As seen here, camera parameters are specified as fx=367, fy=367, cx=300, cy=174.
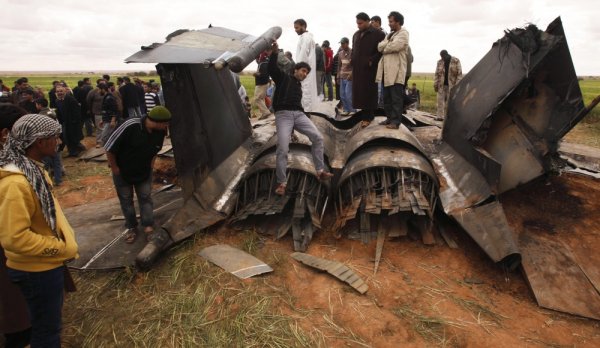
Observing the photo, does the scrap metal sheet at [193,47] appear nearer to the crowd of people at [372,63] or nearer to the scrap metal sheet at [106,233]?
the crowd of people at [372,63]

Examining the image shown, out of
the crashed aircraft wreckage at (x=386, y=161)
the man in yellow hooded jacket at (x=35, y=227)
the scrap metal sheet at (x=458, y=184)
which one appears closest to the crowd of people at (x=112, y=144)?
the man in yellow hooded jacket at (x=35, y=227)

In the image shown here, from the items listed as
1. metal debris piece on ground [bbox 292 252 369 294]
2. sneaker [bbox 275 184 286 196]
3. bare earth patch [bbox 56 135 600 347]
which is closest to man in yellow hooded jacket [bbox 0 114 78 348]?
bare earth patch [bbox 56 135 600 347]

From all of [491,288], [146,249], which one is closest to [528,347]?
[491,288]

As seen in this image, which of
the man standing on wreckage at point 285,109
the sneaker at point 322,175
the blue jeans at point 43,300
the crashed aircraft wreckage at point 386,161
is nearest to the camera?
the blue jeans at point 43,300

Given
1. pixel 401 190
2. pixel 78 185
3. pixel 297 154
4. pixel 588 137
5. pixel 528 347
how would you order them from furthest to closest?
pixel 588 137 < pixel 78 185 < pixel 297 154 < pixel 401 190 < pixel 528 347

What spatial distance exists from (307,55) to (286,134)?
379 centimetres

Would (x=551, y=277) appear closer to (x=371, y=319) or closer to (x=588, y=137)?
(x=371, y=319)

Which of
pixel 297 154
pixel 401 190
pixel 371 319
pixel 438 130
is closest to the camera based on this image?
pixel 371 319

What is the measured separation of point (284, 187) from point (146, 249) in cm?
204

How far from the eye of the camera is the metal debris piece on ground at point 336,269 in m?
4.29

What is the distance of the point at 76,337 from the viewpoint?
362 cm

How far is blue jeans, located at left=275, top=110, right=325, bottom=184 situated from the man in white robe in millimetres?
2726

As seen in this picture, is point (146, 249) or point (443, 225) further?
point (443, 225)

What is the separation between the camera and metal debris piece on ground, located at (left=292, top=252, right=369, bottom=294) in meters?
4.29
